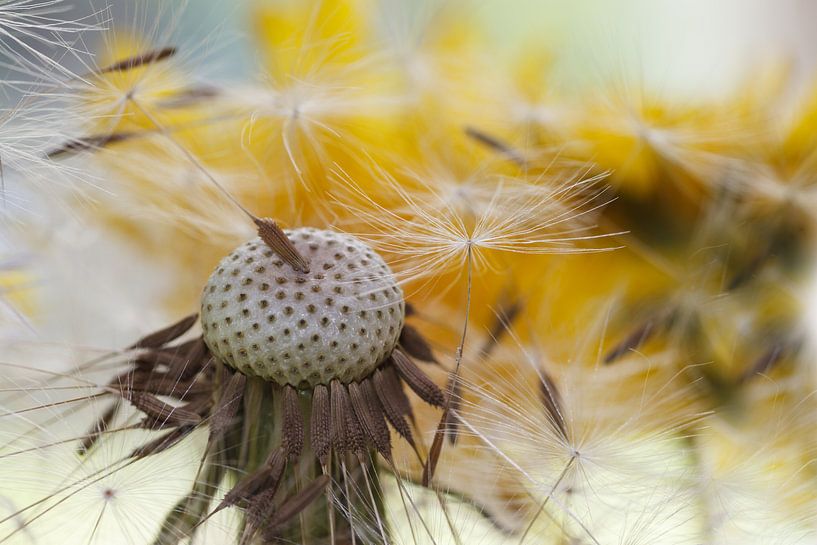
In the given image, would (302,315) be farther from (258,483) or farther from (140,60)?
(140,60)

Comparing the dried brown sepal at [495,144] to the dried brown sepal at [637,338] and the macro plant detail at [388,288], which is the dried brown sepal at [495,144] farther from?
the dried brown sepal at [637,338]

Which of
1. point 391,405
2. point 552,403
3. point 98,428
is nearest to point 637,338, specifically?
point 552,403

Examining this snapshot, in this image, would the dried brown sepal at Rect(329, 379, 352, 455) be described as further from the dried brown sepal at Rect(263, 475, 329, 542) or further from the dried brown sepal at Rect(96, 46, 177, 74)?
the dried brown sepal at Rect(96, 46, 177, 74)

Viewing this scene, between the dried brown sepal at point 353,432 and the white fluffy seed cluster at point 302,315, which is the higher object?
the white fluffy seed cluster at point 302,315

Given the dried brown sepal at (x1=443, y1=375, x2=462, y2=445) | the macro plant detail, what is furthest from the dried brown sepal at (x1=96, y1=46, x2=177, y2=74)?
the dried brown sepal at (x1=443, y1=375, x2=462, y2=445)

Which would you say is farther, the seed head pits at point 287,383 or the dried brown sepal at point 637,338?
the dried brown sepal at point 637,338

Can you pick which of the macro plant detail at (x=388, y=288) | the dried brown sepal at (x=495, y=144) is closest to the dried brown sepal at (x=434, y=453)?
the macro plant detail at (x=388, y=288)
